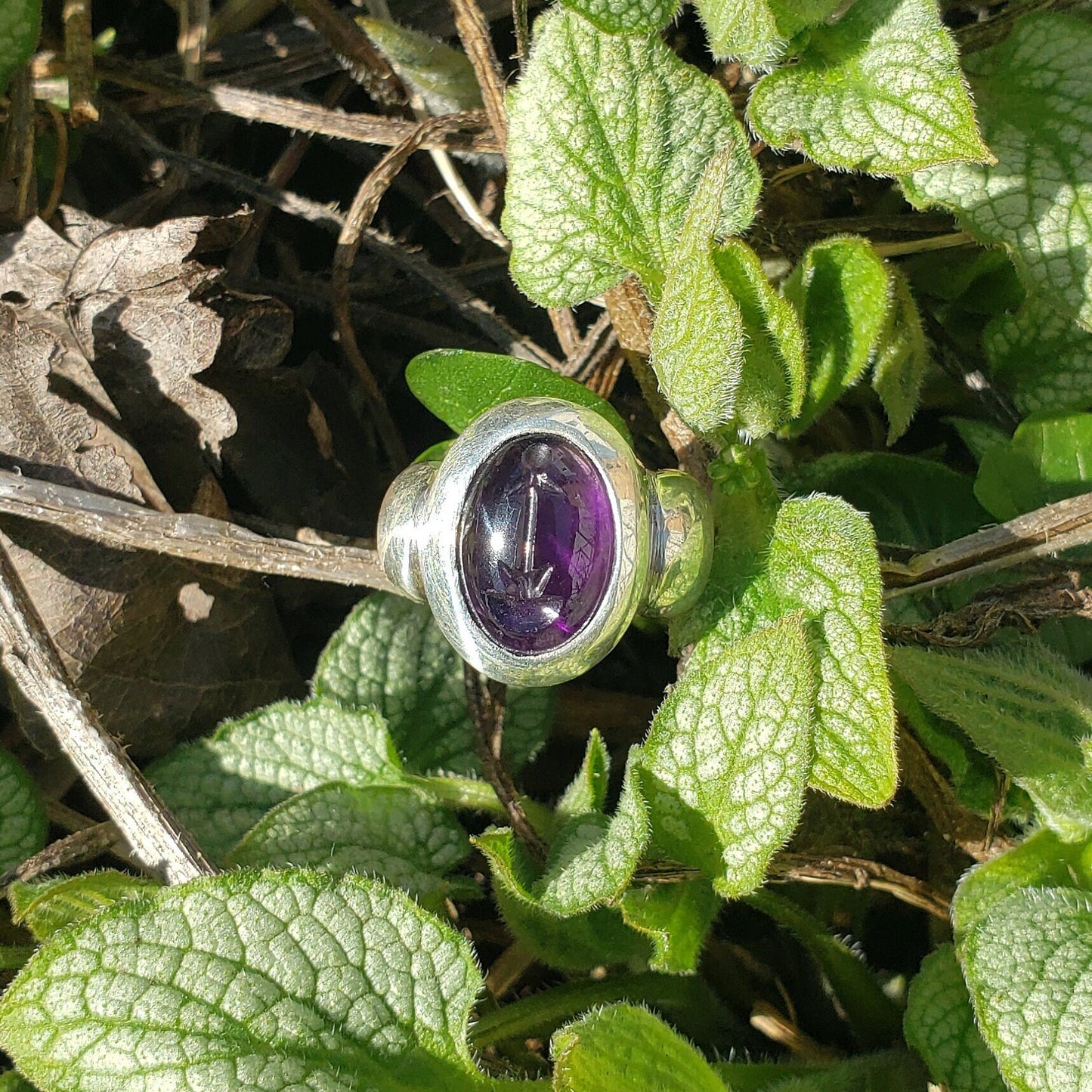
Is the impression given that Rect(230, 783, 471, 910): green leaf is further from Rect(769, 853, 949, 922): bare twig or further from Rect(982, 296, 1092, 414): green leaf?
Rect(982, 296, 1092, 414): green leaf

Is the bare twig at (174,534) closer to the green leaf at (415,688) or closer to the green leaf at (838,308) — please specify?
the green leaf at (415,688)

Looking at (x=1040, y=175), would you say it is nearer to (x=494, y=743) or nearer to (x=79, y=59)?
(x=494, y=743)

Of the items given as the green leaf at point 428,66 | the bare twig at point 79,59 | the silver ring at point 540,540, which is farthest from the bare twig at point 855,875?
the bare twig at point 79,59

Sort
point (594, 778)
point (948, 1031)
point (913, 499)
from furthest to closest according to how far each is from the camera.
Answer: point (913, 499) < point (594, 778) < point (948, 1031)

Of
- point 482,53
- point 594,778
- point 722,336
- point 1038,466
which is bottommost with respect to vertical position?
point 594,778

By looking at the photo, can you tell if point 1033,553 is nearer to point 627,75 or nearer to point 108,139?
point 627,75

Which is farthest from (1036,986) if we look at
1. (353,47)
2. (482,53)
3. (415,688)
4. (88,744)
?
(353,47)
